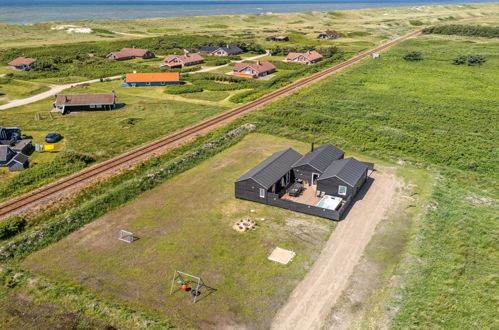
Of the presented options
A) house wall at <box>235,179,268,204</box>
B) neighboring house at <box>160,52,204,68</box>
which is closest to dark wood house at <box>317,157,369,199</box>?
house wall at <box>235,179,268,204</box>

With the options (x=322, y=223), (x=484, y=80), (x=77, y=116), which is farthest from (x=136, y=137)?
(x=484, y=80)

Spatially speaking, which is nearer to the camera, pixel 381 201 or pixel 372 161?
pixel 381 201

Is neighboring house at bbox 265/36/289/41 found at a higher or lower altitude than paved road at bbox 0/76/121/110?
higher

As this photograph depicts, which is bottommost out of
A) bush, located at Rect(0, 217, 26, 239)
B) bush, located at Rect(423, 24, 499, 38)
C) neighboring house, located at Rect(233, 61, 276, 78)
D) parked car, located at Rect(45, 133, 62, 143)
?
bush, located at Rect(0, 217, 26, 239)

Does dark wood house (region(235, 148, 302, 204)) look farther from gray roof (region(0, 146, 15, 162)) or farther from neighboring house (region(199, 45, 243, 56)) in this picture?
neighboring house (region(199, 45, 243, 56))

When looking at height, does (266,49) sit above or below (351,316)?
above

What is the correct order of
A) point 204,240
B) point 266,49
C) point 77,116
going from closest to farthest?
point 204,240 → point 77,116 → point 266,49

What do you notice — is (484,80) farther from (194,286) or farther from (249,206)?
(194,286)

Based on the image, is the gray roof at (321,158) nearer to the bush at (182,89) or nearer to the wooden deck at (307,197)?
the wooden deck at (307,197)
